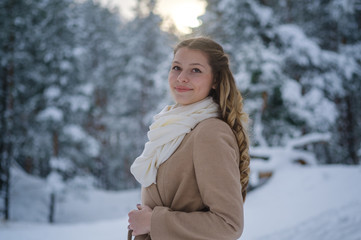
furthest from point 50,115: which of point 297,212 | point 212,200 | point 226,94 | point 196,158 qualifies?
point 212,200

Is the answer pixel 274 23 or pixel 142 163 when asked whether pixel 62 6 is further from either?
pixel 142 163

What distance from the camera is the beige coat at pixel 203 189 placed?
46.6 inches

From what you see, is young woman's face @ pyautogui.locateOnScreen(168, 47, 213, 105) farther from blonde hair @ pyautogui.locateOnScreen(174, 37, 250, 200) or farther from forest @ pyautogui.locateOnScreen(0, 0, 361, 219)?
forest @ pyautogui.locateOnScreen(0, 0, 361, 219)

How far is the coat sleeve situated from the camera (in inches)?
46.5

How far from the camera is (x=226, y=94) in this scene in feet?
4.96

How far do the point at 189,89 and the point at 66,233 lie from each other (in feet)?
20.5

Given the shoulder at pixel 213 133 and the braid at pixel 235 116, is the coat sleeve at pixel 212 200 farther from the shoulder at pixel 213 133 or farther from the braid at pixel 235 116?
the braid at pixel 235 116

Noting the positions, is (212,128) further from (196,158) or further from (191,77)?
(191,77)

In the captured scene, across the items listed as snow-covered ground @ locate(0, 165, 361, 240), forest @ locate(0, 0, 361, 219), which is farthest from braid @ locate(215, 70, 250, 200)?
forest @ locate(0, 0, 361, 219)

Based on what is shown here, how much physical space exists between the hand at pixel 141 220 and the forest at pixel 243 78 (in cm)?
566

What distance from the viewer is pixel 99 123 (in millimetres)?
20953

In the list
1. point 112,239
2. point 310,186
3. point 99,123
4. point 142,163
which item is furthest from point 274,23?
point 99,123

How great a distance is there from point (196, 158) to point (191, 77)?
50 centimetres

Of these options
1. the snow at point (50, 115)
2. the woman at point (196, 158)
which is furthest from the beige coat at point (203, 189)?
the snow at point (50, 115)
